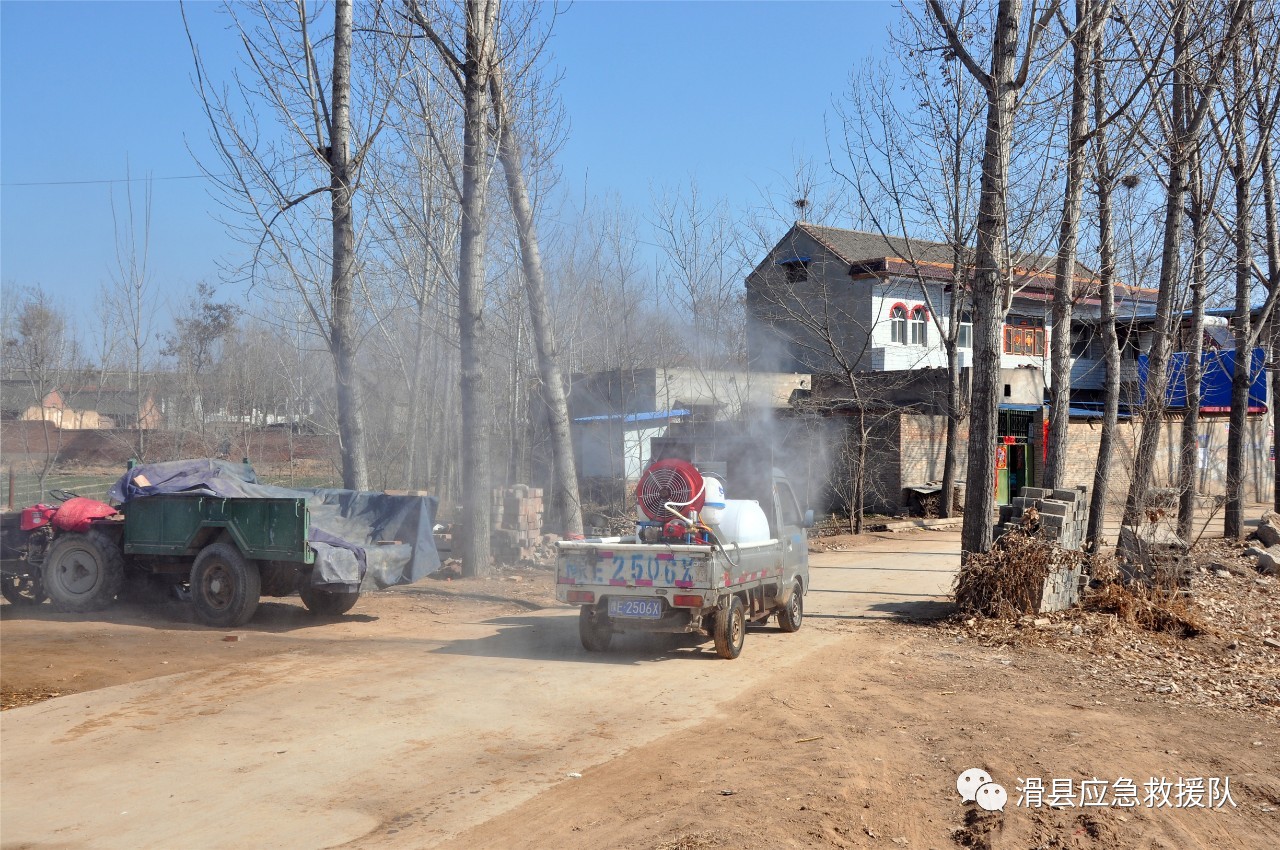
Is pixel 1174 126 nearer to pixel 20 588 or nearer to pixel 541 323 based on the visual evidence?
pixel 541 323

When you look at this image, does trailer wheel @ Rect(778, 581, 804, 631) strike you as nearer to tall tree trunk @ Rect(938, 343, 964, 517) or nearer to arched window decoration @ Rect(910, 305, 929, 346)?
tall tree trunk @ Rect(938, 343, 964, 517)

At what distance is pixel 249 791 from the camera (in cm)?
574

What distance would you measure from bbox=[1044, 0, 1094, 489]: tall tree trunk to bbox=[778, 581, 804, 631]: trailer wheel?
215 inches

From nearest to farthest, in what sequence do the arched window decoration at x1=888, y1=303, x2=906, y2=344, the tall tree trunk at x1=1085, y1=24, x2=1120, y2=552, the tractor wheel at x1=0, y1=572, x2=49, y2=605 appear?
1. the tractor wheel at x1=0, y1=572, x2=49, y2=605
2. the tall tree trunk at x1=1085, y1=24, x2=1120, y2=552
3. the arched window decoration at x1=888, y1=303, x2=906, y2=344

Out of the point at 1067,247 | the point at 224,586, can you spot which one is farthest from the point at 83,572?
the point at 1067,247

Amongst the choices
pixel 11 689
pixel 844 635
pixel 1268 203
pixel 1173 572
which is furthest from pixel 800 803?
pixel 1268 203

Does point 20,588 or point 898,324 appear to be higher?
point 898,324

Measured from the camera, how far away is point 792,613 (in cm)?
1131

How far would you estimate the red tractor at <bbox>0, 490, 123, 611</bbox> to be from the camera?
39.9 feet

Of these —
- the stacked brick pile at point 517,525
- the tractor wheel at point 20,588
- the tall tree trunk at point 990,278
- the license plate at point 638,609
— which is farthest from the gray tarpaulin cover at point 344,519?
the tall tree trunk at point 990,278

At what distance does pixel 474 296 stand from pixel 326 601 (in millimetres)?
5039

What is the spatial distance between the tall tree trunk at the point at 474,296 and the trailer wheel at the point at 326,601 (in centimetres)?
290

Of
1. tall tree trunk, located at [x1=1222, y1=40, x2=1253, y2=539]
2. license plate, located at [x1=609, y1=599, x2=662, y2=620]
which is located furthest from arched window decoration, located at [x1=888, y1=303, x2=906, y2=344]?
license plate, located at [x1=609, y1=599, x2=662, y2=620]

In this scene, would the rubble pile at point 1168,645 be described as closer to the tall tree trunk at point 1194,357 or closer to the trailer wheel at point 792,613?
the trailer wheel at point 792,613
